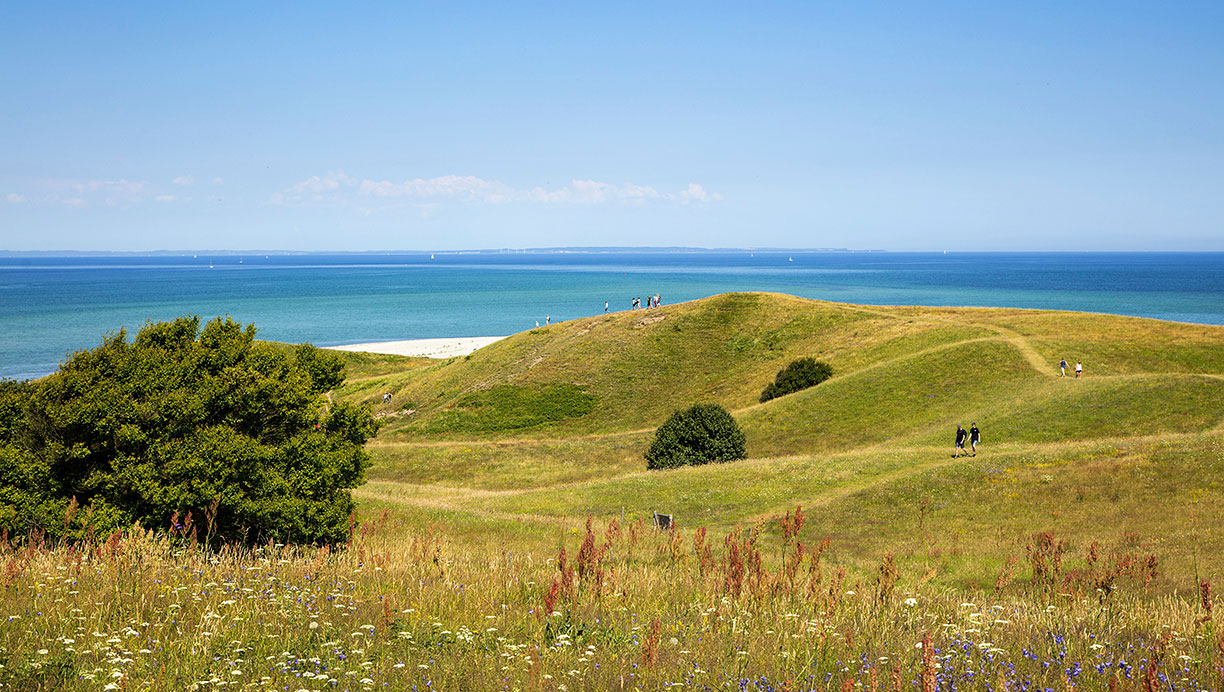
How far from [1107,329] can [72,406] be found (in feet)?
211

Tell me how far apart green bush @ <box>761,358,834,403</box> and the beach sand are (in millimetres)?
71271

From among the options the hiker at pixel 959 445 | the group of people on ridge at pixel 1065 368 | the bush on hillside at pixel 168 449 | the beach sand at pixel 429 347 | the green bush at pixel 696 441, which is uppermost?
the bush on hillside at pixel 168 449

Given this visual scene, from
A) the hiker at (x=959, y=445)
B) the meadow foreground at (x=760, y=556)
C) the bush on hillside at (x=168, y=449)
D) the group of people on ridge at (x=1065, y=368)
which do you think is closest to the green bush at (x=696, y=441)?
the meadow foreground at (x=760, y=556)

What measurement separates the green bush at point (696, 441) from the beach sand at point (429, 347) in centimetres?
8193

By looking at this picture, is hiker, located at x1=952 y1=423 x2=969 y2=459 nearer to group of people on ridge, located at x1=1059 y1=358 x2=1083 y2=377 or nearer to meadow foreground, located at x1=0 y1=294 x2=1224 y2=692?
meadow foreground, located at x1=0 y1=294 x2=1224 y2=692

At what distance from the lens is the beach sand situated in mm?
124100

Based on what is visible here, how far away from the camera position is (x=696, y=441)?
136 feet

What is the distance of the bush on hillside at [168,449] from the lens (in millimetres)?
16547

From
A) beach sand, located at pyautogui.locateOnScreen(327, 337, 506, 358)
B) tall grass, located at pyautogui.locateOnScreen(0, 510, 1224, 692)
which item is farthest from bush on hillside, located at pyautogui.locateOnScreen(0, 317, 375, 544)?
beach sand, located at pyautogui.locateOnScreen(327, 337, 506, 358)

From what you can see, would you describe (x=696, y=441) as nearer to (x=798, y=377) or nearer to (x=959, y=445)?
(x=959, y=445)

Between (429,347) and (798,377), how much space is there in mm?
87437

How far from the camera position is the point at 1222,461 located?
24.9m

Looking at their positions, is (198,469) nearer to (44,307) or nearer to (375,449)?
(375,449)

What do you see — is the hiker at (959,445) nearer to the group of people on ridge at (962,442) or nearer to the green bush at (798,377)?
the group of people on ridge at (962,442)
